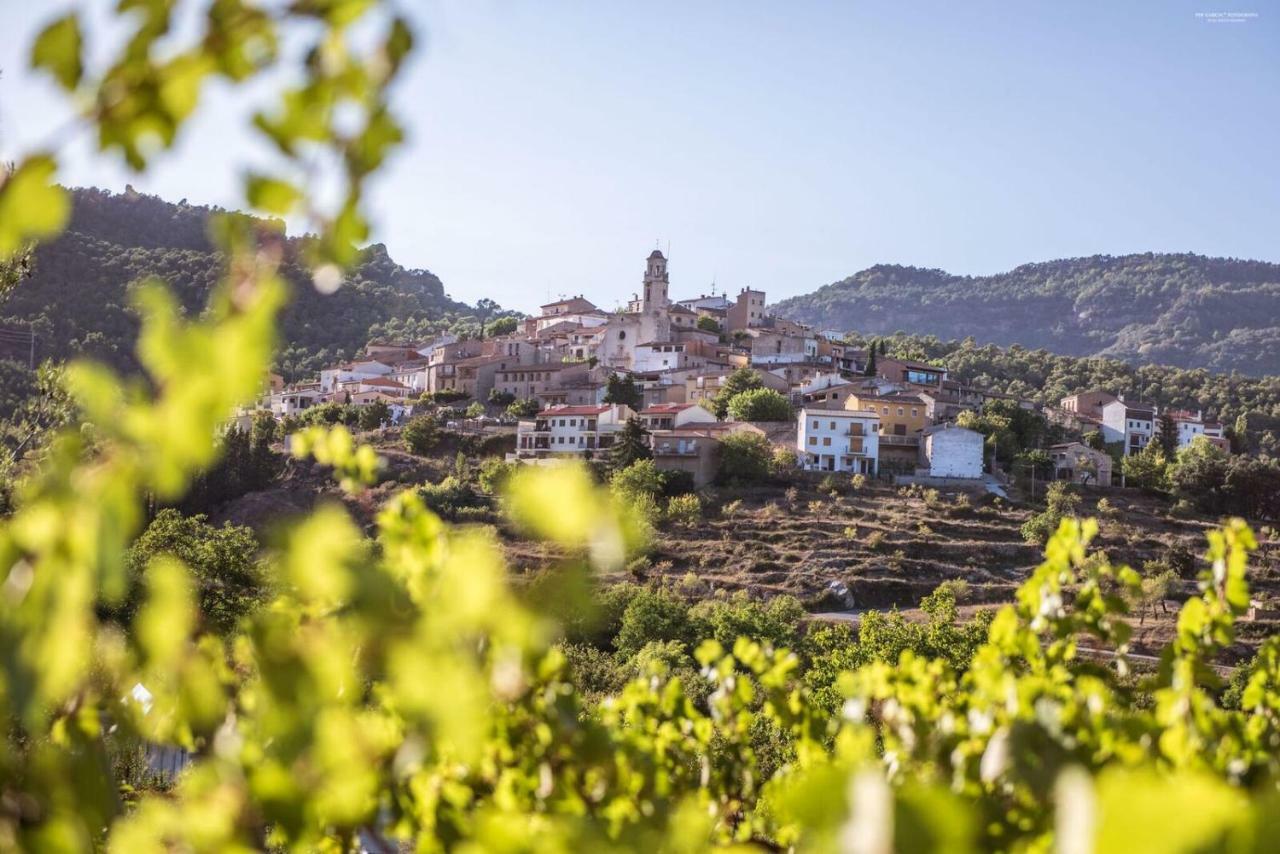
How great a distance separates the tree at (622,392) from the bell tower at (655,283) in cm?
1827

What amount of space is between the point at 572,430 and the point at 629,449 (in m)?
3.95

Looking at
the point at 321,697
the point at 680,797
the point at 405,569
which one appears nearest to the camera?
the point at 321,697

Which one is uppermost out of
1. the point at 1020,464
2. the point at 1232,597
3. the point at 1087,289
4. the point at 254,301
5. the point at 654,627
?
the point at 1087,289

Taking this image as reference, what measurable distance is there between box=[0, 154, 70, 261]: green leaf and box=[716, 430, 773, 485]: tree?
43.1m

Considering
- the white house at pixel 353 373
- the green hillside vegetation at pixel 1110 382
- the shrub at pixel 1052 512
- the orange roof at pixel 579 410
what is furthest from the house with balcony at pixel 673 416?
the green hillside vegetation at pixel 1110 382

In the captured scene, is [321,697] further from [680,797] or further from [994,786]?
[680,797]

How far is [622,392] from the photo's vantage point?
170 feet

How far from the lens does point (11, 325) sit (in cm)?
6406

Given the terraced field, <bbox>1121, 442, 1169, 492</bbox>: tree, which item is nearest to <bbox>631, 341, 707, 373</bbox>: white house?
the terraced field

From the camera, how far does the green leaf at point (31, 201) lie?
3.68 feet

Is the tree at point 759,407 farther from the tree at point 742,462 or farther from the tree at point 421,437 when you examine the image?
the tree at point 421,437

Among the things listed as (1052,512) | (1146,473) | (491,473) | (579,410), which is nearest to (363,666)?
(1052,512)

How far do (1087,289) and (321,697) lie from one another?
20815 centimetres

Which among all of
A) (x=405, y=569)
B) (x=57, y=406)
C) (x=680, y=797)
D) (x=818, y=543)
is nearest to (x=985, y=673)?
(x=680, y=797)
